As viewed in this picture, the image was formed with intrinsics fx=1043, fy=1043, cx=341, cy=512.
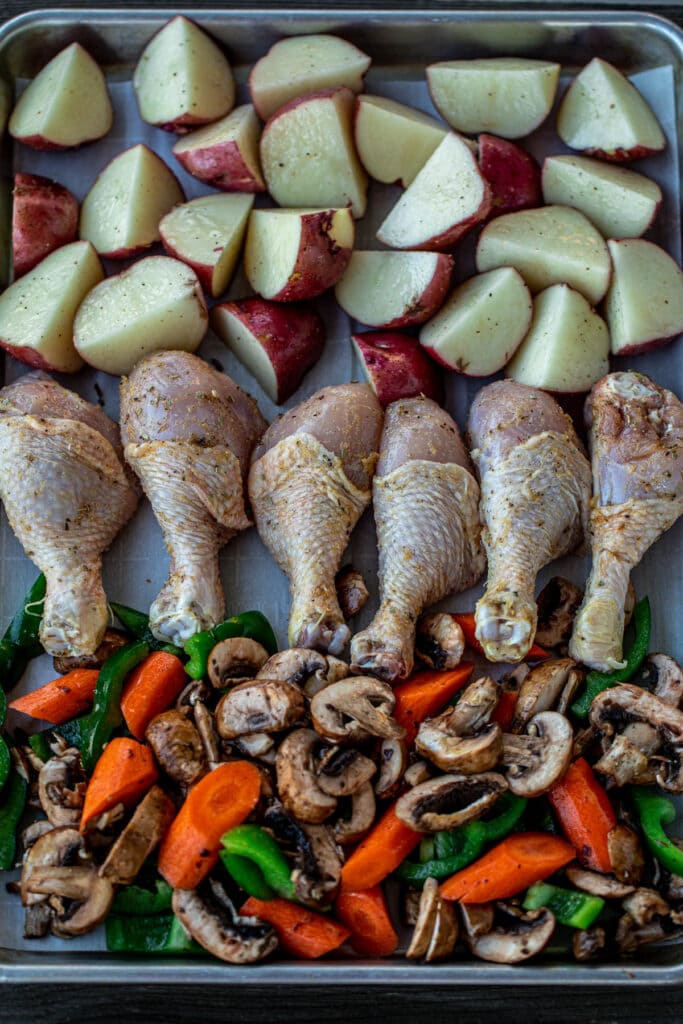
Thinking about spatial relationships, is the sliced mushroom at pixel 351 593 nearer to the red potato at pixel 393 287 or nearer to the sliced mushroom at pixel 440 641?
the sliced mushroom at pixel 440 641

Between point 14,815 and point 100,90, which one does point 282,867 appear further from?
point 100,90

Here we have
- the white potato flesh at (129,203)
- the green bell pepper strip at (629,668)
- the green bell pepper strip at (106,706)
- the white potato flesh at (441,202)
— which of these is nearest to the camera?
the green bell pepper strip at (106,706)

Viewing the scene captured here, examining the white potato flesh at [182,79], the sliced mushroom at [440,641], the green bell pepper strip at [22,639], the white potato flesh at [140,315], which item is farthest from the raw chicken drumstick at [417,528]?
the white potato flesh at [182,79]

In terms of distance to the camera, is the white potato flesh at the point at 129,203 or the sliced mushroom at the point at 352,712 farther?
the white potato flesh at the point at 129,203

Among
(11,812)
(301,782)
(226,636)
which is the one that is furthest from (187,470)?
(11,812)

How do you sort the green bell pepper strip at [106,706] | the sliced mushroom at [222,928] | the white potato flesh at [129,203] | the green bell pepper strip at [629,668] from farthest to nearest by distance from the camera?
the white potato flesh at [129,203]
the green bell pepper strip at [629,668]
the green bell pepper strip at [106,706]
the sliced mushroom at [222,928]

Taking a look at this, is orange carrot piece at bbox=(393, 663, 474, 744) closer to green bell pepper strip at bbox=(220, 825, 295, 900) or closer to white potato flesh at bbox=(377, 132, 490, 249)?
green bell pepper strip at bbox=(220, 825, 295, 900)

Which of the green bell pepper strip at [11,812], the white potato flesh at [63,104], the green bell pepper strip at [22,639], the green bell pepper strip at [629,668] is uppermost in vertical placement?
the white potato flesh at [63,104]

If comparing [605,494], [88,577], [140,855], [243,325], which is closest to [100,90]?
[243,325]

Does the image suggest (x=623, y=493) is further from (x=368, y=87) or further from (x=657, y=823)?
(x=368, y=87)
